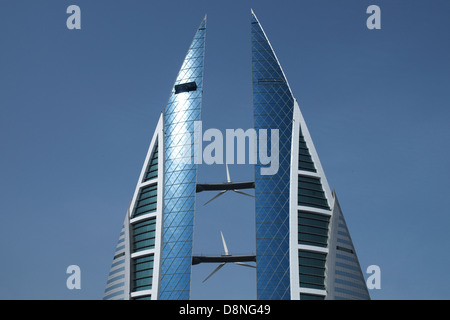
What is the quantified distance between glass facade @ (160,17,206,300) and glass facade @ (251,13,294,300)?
13.7m

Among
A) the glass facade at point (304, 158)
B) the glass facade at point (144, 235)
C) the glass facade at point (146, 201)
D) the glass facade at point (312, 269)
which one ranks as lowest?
the glass facade at point (312, 269)

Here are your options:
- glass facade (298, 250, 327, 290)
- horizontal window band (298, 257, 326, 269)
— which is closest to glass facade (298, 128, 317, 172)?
glass facade (298, 250, 327, 290)

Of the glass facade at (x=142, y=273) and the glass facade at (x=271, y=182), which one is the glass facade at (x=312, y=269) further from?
the glass facade at (x=142, y=273)

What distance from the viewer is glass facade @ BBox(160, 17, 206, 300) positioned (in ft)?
407

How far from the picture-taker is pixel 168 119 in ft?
467

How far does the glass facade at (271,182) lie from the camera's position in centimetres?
11912

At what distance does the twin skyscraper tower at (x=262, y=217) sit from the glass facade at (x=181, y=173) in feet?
0.70

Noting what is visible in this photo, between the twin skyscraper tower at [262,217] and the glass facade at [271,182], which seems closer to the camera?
the glass facade at [271,182]

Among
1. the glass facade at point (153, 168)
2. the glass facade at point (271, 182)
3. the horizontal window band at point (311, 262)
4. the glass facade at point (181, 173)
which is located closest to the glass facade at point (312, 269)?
the horizontal window band at point (311, 262)

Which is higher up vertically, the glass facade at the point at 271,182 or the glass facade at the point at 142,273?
the glass facade at the point at 271,182
